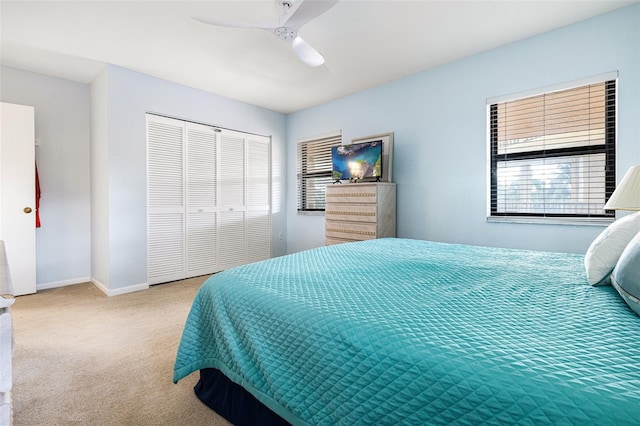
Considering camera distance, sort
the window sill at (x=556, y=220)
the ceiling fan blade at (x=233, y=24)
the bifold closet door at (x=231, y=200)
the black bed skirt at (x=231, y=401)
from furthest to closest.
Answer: the bifold closet door at (x=231, y=200)
the window sill at (x=556, y=220)
the ceiling fan blade at (x=233, y=24)
the black bed skirt at (x=231, y=401)

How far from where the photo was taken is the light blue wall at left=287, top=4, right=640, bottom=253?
8.07ft

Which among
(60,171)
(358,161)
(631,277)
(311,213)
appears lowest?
(631,277)

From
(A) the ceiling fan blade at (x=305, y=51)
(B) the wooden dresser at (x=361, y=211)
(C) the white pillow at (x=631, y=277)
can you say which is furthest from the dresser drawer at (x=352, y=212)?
(C) the white pillow at (x=631, y=277)

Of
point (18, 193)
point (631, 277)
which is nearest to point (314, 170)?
point (18, 193)

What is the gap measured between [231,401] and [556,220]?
9.57 feet

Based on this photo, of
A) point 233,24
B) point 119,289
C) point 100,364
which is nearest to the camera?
point 100,364

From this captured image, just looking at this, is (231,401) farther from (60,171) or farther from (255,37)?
(60,171)

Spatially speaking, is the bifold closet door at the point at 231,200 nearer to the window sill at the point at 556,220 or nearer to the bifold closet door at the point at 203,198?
the bifold closet door at the point at 203,198

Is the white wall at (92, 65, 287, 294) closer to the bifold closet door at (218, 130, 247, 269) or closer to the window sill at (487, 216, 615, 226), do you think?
the bifold closet door at (218, 130, 247, 269)

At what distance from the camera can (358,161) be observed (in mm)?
3904

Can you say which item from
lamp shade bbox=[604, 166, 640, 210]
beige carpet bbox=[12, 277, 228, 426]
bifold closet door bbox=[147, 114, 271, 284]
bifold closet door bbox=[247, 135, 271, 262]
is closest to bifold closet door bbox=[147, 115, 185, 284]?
bifold closet door bbox=[147, 114, 271, 284]

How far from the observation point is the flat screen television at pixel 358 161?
375cm

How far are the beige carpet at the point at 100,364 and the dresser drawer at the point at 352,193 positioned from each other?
200cm

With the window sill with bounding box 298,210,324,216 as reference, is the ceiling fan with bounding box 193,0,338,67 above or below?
above
